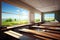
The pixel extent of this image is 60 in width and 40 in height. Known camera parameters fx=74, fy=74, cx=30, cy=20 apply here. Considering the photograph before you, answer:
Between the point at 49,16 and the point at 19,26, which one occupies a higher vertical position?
the point at 49,16

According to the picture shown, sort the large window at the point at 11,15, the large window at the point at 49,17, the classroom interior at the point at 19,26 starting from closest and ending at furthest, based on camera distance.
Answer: the classroom interior at the point at 19,26 → the large window at the point at 11,15 → the large window at the point at 49,17

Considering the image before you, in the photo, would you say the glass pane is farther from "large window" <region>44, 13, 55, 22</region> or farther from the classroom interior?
the classroom interior

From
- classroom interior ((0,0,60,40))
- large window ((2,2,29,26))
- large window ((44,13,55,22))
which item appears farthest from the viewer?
large window ((44,13,55,22))

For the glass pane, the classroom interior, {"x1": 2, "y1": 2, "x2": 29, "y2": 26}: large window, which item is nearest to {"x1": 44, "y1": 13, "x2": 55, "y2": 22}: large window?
the glass pane

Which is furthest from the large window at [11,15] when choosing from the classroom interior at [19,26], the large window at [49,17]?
the large window at [49,17]

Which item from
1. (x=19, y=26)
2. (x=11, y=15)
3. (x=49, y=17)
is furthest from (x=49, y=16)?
(x=11, y=15)

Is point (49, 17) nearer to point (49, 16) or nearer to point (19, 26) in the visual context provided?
point (49, 16)

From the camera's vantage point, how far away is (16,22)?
423cm

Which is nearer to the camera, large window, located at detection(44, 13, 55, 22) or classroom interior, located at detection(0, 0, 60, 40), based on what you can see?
classroom interior, located at detection(0, 0, 60, 40)

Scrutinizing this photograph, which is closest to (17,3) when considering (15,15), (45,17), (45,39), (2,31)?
(15,15)

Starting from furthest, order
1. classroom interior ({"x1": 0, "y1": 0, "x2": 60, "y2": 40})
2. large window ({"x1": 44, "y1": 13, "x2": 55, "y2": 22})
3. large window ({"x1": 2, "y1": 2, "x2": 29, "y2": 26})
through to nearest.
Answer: large window ({"x1": 44, "y1": 13, "x2": 55, "y2": 22}) < large window ({"x1": 2, "y1": 2, "x2": 29, "y2": 26}) < classroom interior ({"x1": 0, "y1": 0, "x2": 60, "y2": 40})

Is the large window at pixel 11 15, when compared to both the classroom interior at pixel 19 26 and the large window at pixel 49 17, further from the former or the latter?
the large window at pixel 49 17

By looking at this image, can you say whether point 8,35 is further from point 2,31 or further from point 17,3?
point 17,3

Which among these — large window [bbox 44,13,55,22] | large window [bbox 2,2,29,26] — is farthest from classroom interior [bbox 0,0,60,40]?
large window [bbox 44,13,55,22]
